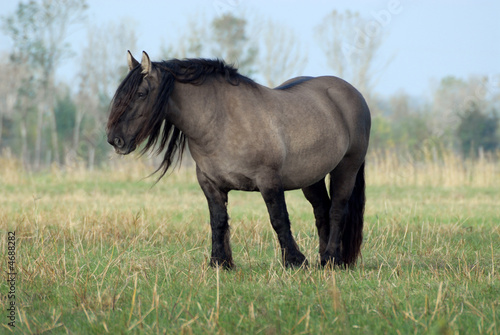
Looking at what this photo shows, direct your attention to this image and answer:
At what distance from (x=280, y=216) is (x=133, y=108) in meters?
1.58

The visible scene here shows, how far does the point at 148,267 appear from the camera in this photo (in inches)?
208

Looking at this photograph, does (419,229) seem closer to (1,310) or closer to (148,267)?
(148,267)

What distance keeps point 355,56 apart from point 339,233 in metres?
34.1

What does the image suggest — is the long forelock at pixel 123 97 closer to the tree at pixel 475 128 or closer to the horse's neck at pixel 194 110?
the horse's neck at pixel 194 110

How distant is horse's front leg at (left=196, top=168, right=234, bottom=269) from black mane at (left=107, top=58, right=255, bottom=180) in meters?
0.38

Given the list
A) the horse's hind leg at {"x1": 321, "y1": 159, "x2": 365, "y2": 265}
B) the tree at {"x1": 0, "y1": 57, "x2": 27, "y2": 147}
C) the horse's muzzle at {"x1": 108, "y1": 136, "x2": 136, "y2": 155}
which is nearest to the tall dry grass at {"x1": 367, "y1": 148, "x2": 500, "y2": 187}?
the horse's hind leg at {"x1": 321, "y1": 159, "x2": 365, "y2": 265}

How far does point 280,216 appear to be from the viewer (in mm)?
5270

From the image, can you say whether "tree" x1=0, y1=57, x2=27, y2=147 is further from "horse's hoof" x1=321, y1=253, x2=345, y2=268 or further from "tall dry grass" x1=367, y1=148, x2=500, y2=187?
"horse's hoof" x1=321, y1=253, x2=345, y2=268

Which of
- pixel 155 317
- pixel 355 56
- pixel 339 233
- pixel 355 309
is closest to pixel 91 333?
pixel 155 317

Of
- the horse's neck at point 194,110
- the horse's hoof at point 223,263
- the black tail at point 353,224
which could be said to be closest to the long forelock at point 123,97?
the horse's neck at point 194,110

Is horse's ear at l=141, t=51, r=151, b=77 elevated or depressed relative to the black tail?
elevated

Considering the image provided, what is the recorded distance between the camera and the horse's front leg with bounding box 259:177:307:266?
5164 millimetres

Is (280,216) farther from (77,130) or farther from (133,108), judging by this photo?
(77,130)

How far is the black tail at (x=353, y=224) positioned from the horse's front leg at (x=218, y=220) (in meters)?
1.25
